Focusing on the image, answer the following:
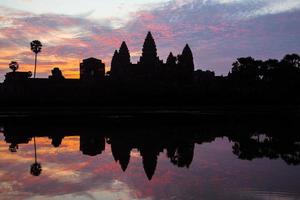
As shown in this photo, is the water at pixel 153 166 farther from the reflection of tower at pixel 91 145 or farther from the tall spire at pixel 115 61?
the tall spire at pixel 115 61

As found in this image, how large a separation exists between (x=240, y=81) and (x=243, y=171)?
12457 centimetres

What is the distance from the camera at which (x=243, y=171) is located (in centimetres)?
1572

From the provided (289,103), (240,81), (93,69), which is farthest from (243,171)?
(93,69)

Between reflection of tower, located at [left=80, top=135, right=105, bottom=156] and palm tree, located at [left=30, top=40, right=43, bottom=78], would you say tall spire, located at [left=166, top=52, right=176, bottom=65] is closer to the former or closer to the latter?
palm tree, located at [left=30, top=40, right=43, bottom=78]

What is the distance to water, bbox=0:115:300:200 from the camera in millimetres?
12414

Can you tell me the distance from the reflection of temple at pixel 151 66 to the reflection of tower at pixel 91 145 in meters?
108

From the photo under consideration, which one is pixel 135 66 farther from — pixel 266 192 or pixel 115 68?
pixel 266 192

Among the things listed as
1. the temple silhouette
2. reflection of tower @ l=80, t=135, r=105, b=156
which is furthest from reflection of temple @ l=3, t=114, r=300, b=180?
the temple silhouette

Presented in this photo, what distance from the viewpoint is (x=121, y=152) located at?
69.8ft

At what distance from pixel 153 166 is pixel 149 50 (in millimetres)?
130329

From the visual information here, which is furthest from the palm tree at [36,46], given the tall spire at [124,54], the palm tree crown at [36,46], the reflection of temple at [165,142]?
the reflection of temple at [165,142]

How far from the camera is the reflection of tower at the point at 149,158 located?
53.1 feet

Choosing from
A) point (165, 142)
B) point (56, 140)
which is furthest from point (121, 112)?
point (165, 142)

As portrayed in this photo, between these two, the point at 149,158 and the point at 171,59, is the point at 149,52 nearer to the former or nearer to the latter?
the point at 171,59
